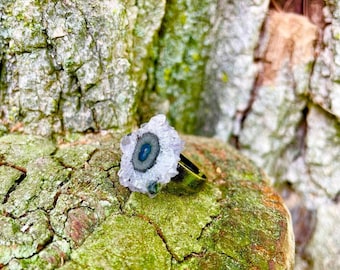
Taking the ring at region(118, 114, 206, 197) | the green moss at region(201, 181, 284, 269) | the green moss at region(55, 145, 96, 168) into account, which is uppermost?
the ring at region(118, 114, 206, 197)

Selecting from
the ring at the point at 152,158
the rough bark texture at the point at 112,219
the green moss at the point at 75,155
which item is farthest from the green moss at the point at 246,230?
the green moss at the point at 75,155

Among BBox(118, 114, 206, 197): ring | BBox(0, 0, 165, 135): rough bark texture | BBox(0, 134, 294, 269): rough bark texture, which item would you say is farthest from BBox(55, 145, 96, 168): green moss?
BBox(118, 114, 206, 197): ring

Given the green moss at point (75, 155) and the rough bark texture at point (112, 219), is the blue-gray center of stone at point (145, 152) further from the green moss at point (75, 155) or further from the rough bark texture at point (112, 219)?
the green moss at point (75, 155)

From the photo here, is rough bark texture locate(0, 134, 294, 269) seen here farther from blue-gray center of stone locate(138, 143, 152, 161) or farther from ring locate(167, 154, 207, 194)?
blue-gray center of stone locate(138, 143, 152, 161)

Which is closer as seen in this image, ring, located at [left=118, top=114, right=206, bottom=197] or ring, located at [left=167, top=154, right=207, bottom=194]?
ring, located at [left=118, top=114, right=206, bottom=197]

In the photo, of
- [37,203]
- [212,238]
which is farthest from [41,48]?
[212,238]

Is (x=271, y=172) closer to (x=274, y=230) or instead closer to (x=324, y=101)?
(x=324, y=101)
